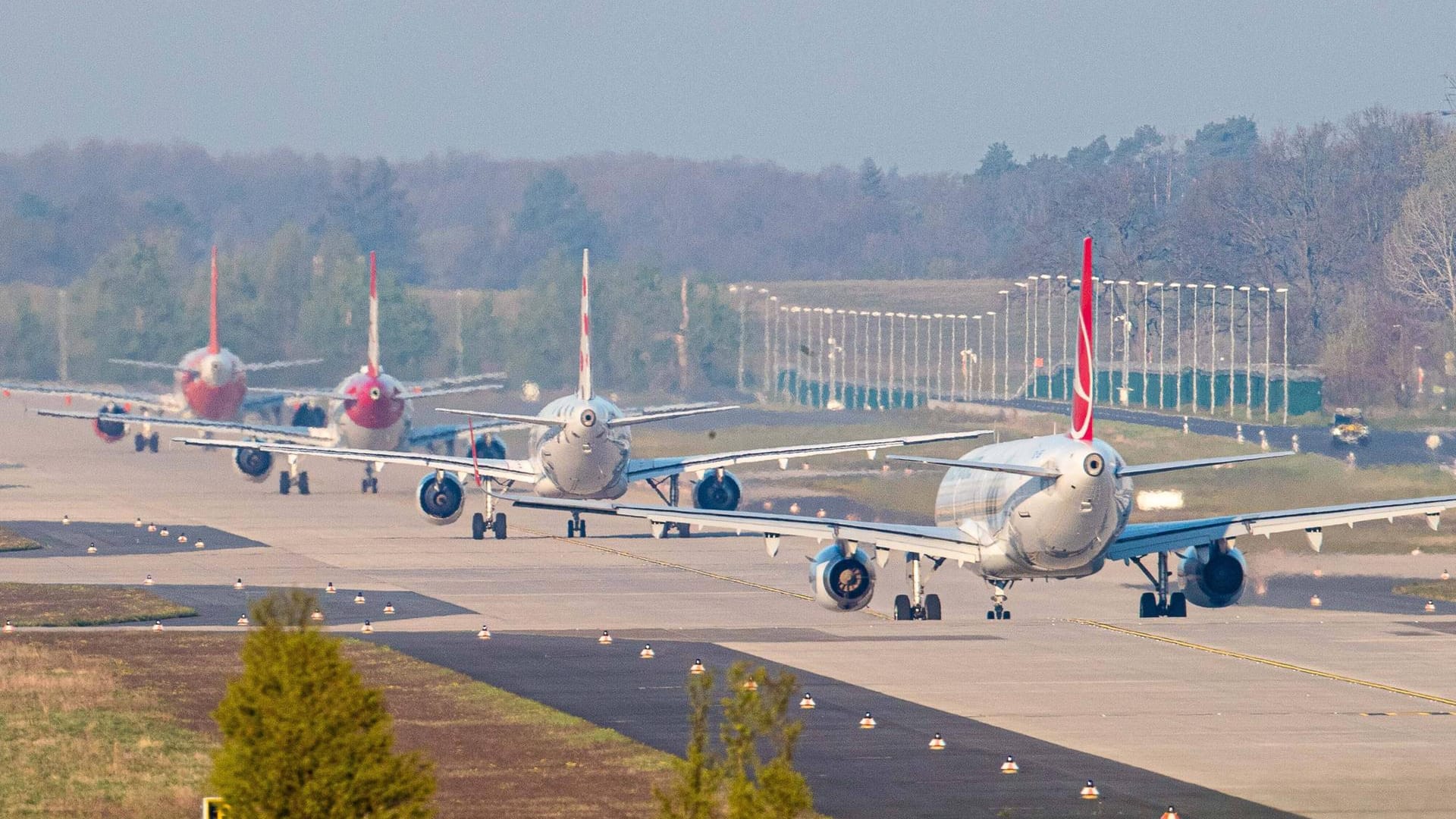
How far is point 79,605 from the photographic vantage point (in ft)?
186

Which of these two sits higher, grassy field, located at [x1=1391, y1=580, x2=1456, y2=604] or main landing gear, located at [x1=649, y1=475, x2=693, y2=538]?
main landing gear, located at [x1=649, y1=475, x2=693, y2=538]

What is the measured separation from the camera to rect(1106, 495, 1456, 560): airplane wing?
5203 cm

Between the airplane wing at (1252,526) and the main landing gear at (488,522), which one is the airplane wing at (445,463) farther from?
the airplane wing at (1252,526)

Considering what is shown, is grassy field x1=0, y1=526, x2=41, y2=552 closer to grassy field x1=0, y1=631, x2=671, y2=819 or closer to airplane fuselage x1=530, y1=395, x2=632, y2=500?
airplane fuselage x1=530, y1=395, x2=632, y2=500

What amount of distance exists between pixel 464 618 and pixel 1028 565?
541 inches

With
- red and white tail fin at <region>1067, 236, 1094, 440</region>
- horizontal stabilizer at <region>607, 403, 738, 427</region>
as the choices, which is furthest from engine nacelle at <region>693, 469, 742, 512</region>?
red and white tail fin at <region>1067, 236, 1094, 440</region>

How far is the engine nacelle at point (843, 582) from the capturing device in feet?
168

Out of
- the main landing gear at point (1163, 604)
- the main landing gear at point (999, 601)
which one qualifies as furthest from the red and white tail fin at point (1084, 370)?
the main landing gear at point (1163, 604)

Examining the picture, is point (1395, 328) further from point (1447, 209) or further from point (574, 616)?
point (574, 616)

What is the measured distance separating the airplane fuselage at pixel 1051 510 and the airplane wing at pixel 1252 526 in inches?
86.1

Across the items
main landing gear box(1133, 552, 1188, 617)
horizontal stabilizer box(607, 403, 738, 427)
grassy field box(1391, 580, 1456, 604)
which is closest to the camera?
main landing gear box(1133, 552, 1188, 617)

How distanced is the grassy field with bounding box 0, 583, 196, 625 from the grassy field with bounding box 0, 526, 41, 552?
10522 mm

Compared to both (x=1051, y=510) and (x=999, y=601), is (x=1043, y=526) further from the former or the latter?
(x=999, y=601)

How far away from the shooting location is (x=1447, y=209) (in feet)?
602
